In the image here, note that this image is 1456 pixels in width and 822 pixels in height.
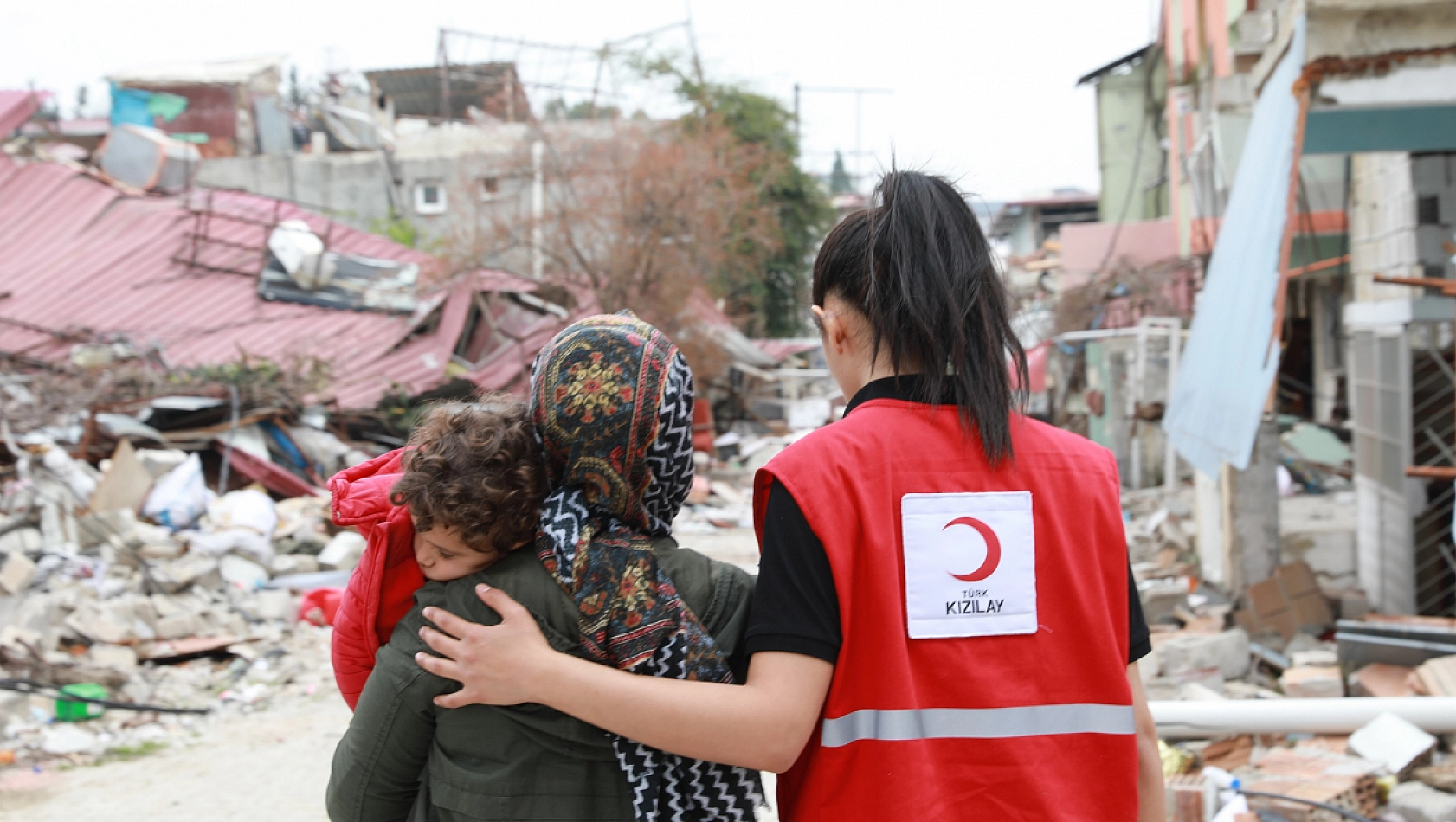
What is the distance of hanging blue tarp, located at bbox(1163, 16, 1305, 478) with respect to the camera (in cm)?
496

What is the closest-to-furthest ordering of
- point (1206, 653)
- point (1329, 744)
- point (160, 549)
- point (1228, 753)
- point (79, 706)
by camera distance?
point (1329, 744) < point (1228, 753) < point (79, 706) < point (1206, 653) < point (160, 549)

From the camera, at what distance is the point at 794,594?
1.30 metres

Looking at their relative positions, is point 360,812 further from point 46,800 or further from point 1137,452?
point 1137,452

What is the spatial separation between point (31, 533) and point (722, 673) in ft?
27.2

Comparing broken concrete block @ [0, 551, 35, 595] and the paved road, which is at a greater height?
broken concrete block @ [0, 551, 35, 595]

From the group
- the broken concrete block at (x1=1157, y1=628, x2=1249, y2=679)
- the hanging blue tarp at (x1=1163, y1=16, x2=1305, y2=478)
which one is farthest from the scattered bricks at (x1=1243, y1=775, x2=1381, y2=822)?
the broken concrete block at (x1=1157, y1=628, x2=1249, y2=679)

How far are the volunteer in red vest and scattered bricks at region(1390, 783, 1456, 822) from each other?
2.92m

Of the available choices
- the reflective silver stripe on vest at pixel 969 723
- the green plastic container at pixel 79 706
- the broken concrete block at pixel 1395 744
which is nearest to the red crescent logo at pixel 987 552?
the reflective silver stripe on vest at pixel 969 723

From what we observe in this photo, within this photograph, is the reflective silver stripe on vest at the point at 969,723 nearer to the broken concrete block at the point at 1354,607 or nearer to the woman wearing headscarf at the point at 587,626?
the woman wearing headscarf at the point at 587,626

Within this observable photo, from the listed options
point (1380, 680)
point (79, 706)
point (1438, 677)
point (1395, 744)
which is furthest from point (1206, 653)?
point (79, 706)

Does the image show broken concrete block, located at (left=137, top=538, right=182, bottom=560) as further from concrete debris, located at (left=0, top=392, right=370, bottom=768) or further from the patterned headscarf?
the patterned headscarf

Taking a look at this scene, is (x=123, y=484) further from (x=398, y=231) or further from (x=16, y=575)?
(x=398, y=231)

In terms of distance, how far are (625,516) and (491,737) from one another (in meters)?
0.34

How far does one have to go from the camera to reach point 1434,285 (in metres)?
4.36
